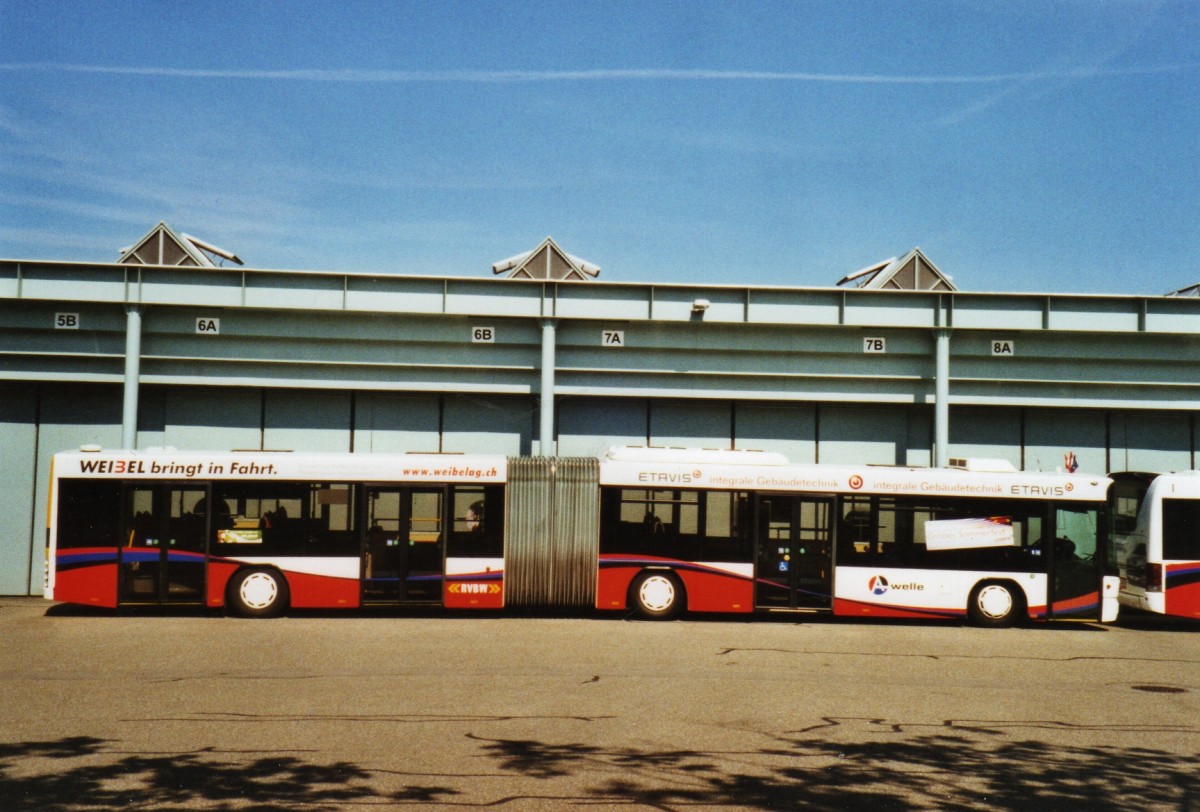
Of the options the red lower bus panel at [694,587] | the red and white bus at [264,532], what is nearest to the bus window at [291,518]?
the red and white bus at [264,532]

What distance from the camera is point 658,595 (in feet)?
54.3

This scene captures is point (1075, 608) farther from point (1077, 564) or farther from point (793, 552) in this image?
point (793, 552)

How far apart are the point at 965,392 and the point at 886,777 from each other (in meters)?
15.3

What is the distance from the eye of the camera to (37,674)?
36.7ft

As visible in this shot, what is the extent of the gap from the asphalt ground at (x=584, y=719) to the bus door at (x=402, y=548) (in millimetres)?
1185

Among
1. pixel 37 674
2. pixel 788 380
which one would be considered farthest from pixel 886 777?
pixel 788 380

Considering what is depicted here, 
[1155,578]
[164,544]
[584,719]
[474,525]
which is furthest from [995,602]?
[164,544]

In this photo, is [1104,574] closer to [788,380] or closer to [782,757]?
[788,380]

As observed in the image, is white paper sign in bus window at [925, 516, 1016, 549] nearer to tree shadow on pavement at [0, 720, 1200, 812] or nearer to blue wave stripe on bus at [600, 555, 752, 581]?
blue wave stripe on bus at [600, 555, 752, 581]

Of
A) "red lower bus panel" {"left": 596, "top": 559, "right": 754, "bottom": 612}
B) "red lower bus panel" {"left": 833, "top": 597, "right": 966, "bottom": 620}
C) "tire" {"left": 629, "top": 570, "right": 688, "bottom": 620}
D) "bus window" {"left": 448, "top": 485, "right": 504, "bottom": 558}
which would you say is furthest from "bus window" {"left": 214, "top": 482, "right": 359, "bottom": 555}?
"red lower bus panel" {"left": 833, "top": 597, "right": 966, "bottom": 620}

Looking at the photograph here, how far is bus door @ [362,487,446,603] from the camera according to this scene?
16.2m

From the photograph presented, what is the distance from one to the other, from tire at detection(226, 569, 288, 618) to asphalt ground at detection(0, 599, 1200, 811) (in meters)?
0.70

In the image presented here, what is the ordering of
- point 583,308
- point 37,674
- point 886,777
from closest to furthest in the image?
1. point 886,777
2. point 37,674
3. point 583,308

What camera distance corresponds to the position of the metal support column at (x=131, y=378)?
20.0 metres
